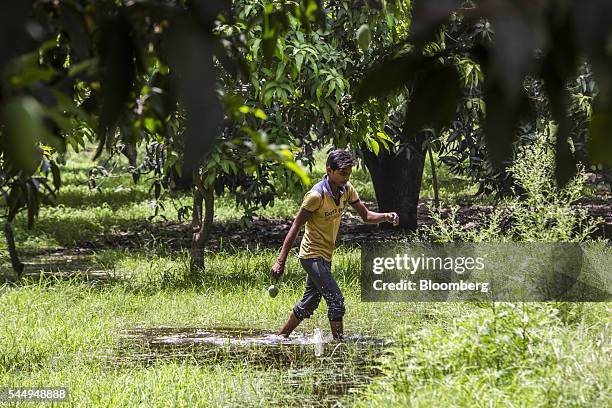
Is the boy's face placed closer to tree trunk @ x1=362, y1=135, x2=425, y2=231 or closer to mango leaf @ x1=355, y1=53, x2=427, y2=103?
mango leaf @ x1=355, y1=53, x2=427, y2=103

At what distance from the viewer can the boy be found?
7.21 metres

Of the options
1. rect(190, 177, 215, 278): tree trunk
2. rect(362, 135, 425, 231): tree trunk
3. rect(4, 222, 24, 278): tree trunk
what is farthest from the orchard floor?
rect(362, 135, 425, 231): tree trunk

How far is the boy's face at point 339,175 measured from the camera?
716 cm

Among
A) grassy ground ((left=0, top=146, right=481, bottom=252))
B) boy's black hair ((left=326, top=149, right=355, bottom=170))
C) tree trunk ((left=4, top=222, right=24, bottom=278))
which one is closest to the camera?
tree trunk ((left=4, top=222, right=24, bottom=278))

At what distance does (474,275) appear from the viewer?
28.9 ft

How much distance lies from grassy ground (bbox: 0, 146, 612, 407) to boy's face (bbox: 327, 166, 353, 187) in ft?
3.72

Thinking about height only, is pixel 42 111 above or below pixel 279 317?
above

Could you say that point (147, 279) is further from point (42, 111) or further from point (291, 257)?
point (42, 111)

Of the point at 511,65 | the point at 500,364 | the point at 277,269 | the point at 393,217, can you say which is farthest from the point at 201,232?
the point at 511,65

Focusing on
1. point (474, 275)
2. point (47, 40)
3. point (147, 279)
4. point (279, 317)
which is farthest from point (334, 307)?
point (47, 40)

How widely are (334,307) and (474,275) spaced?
6.30 feet

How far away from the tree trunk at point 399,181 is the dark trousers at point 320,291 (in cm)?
701

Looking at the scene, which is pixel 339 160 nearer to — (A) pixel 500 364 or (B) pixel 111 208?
(A) pixel 500 364

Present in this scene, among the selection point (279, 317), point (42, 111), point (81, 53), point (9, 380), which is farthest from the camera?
point (279, 317)
